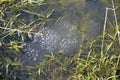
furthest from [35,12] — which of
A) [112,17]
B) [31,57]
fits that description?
[112,17]

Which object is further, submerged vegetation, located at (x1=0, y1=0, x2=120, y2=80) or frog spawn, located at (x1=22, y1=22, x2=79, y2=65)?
frog spawn, located at (x1=22, y1=22, x2=79, y2=65)

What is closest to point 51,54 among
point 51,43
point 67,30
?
point 51,43

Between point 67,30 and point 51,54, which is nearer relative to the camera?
point 51,54

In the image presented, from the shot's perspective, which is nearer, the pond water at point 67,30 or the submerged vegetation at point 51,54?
the submerged vegetation at point 51,54

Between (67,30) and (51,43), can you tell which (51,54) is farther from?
(67,30)

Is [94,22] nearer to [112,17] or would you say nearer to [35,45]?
[112,17]
